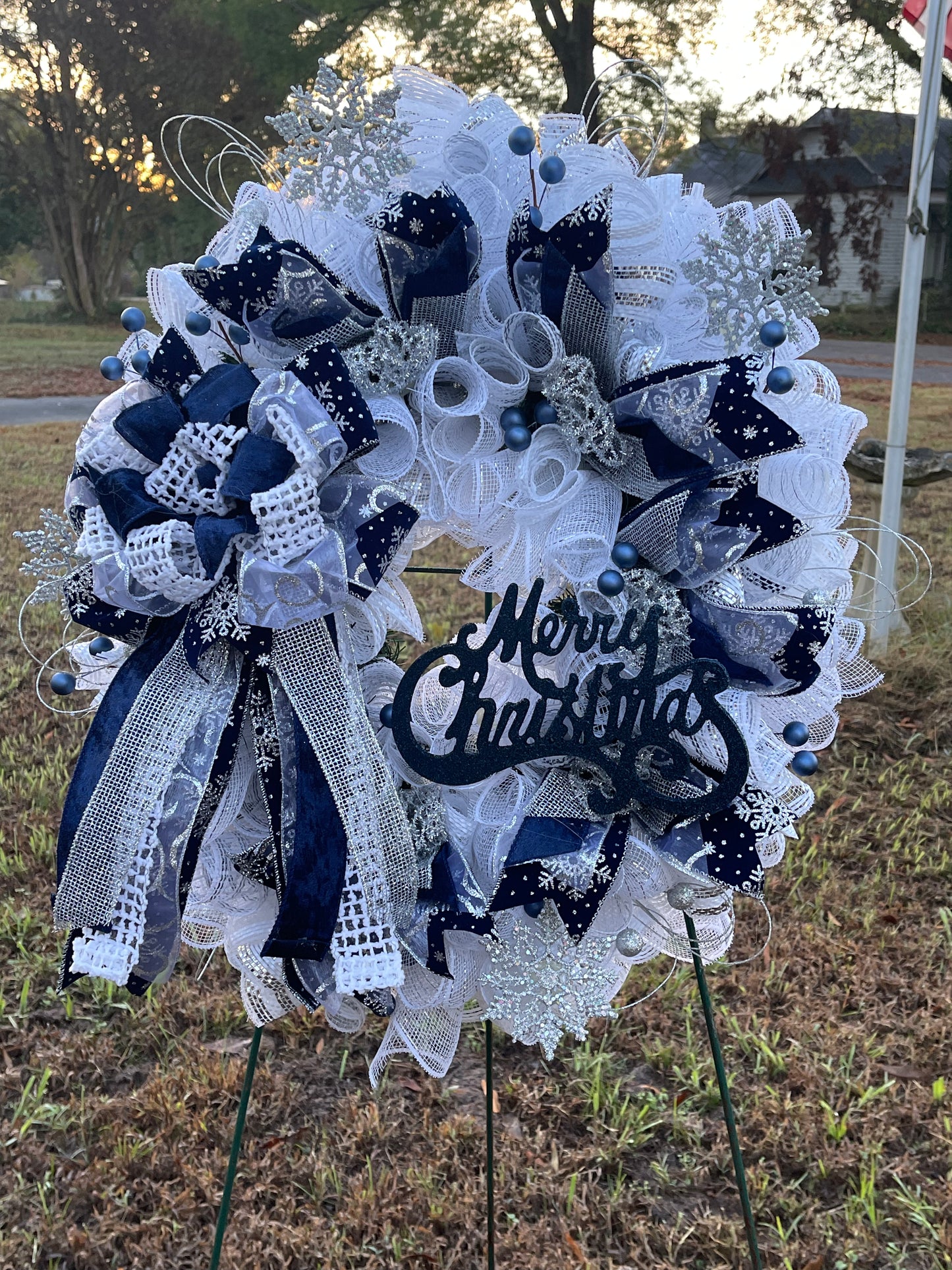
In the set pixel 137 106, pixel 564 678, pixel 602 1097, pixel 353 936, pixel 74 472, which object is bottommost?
pixel 602 1097

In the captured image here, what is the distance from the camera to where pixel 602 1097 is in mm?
1740

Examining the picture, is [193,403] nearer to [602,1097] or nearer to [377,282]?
[377,282]

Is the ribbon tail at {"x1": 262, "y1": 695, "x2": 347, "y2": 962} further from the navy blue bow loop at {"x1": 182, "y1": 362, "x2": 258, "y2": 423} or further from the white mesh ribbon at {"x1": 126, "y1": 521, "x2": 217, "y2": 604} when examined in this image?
the navy blue bow loop at {"x1": 182, "y1": 362, "x2": 258, "y2": 423}

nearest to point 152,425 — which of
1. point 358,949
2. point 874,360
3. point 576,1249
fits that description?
point 358,949

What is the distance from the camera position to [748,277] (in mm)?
940

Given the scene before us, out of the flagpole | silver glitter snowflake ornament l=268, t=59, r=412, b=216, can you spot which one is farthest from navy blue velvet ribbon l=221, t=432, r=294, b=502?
the flagpole

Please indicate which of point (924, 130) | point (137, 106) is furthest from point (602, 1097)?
point (137, 106)

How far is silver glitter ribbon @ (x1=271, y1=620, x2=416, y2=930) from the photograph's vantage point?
0.89m

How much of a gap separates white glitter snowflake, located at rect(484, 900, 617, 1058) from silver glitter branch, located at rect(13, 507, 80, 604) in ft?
1.70

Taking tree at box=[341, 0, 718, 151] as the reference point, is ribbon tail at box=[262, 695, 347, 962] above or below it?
below

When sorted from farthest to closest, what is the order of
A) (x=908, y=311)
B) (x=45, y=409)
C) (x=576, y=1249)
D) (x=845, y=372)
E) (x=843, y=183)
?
1. (x=843, y=183)
2. (x=845, y=372)
3. (x=45, y=409)
4. (x=908, y=311)
5. (x=576, y=1249)

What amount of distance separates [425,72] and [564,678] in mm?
570

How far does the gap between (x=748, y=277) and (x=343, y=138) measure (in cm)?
37

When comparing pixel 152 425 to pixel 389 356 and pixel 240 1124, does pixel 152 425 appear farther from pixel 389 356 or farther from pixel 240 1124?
pixel 240 1124
